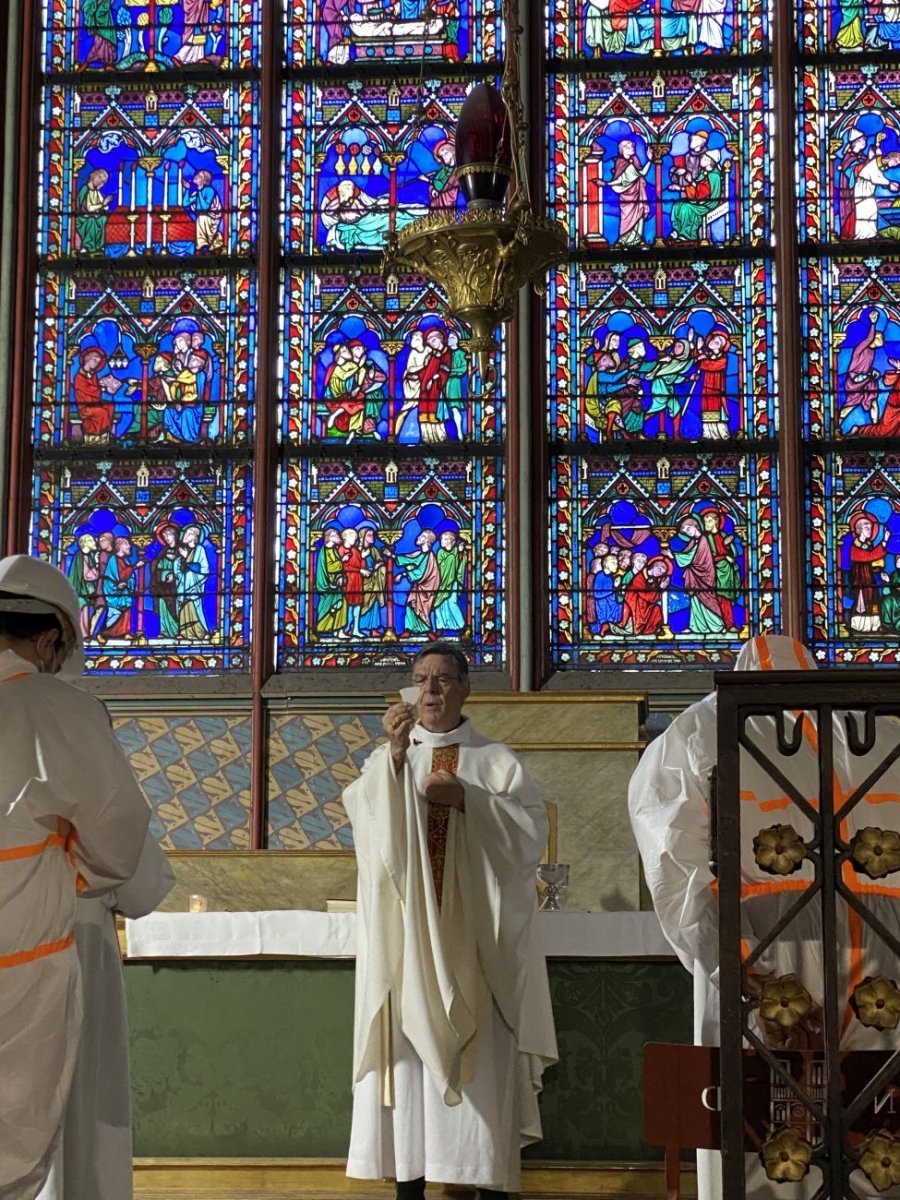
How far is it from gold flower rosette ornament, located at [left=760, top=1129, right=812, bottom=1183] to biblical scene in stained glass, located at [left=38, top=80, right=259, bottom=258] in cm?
704

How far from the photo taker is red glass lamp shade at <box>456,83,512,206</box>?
5227 mm

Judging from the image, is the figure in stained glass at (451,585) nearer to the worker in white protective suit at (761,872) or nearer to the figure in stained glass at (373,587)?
the figure in stained glass at (373,587)

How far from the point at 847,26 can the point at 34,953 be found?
7.29m

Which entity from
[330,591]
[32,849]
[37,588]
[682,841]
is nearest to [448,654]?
[682,841]

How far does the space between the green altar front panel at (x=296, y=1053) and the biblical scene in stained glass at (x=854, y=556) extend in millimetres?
2948

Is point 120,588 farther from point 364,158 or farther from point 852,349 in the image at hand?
point 852,349

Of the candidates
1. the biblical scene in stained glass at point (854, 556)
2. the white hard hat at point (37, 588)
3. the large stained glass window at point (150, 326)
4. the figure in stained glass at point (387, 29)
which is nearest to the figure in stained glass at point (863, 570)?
the biblical scene in stained glass at point (854, 556)

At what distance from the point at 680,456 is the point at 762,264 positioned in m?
1.06

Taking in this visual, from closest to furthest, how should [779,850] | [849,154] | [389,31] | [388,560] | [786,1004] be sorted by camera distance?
1. [779,850]
2. [786,1004]
3. [388,560]
4. [849,154]
5. [389,31]

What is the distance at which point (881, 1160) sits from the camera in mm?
3191

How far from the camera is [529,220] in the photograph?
537 cm

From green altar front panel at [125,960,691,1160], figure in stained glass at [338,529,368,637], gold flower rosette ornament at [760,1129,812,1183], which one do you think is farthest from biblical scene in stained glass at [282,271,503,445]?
gold flower rosette ornament at [760,1129,812,1183]

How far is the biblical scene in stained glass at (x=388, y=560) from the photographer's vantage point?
905 centimetres

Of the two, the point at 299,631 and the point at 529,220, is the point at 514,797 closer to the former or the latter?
the point at 529,220
